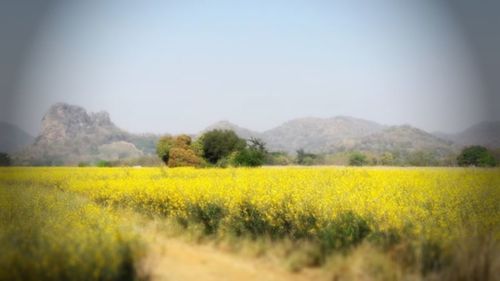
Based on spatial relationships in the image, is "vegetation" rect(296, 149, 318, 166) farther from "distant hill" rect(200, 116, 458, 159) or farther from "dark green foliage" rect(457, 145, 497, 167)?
"distant hill" rect(200, 116, 458, 159)

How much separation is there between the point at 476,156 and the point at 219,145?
2845cm

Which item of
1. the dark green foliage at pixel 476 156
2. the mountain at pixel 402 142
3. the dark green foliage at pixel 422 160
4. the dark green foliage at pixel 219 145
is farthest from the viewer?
the mountain at pixel 402 142

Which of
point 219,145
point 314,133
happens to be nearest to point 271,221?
point 219,145

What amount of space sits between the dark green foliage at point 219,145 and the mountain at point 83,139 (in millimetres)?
60156

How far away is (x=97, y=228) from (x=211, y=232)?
4.34 metres

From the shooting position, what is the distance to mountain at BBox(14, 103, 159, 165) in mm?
118062

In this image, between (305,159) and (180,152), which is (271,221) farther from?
(305,159)

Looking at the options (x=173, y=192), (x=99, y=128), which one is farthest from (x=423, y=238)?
(x=99, y=128)

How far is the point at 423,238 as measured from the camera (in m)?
8.38

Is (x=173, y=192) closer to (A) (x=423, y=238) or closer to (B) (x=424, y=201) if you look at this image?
(B) (x=424, y=201)

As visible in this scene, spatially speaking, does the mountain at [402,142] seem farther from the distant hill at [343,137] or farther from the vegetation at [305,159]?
the vegetation at [305,159]

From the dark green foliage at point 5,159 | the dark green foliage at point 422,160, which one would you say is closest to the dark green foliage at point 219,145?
the dark green foliage at point 422,160

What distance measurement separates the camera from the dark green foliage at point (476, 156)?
50428 mm

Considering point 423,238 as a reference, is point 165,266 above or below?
below
